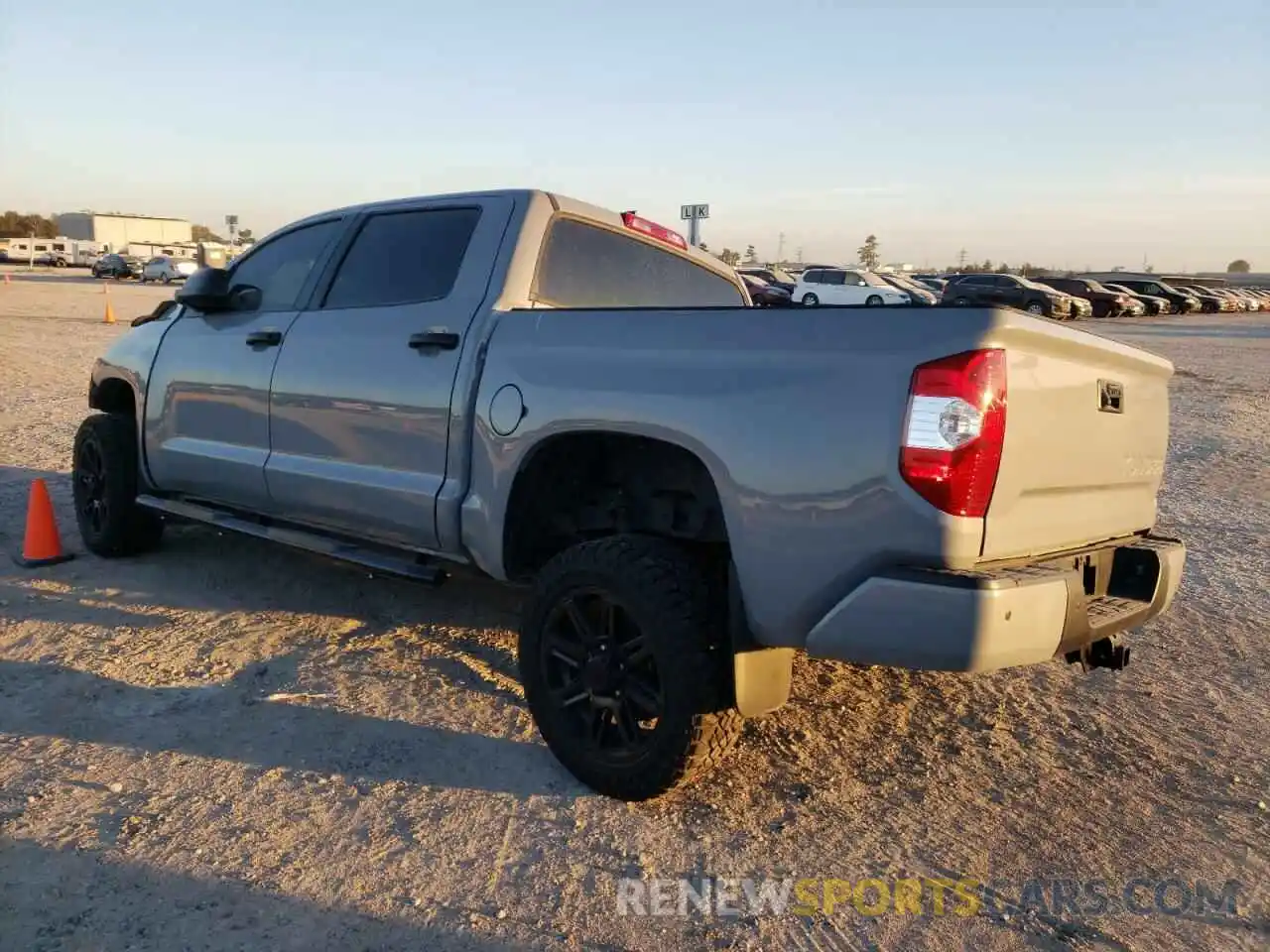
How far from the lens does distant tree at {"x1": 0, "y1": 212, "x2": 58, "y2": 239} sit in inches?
3880

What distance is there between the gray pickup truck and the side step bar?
2 centimetres

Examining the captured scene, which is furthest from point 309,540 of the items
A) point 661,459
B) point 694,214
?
point 694,214

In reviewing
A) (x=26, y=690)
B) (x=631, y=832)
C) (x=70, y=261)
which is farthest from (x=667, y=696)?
(x=70, y=261)

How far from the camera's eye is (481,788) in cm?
311

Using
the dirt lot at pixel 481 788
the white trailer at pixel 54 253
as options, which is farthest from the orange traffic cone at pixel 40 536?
the white trailer at pixel 54 253

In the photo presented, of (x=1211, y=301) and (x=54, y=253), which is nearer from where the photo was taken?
(x=1211, y=301)

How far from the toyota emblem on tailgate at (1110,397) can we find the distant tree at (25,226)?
379 ft

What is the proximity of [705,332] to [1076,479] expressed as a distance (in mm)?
1198

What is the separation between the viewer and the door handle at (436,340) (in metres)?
3.60

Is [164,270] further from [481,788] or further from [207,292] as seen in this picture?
[481,788]

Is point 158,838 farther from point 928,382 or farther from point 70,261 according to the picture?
point 70,261

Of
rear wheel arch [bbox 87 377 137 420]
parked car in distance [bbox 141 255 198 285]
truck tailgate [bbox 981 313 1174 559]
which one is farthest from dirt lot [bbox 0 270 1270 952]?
parked car in distance [bbox 141 255 198 285]

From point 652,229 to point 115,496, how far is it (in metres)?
3.26

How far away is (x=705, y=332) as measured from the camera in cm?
287
